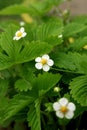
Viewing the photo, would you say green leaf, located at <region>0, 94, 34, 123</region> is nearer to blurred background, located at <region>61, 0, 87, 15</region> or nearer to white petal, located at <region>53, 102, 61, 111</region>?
white petal, located at <region>53, 102, 61, 111</region>

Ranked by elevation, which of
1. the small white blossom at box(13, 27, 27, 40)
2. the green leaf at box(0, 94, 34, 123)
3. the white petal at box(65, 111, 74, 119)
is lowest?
the white petal at box(65, 111, 74, 119)

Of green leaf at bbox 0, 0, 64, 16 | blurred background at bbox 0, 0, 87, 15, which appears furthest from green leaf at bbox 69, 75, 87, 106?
blurred background at bbox 0, 0, 87, 15

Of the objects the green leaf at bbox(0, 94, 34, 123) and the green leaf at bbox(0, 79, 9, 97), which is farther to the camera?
the green leaf at bbox(0, 79, 9, 97)

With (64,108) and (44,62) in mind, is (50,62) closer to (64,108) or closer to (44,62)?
(44,62)

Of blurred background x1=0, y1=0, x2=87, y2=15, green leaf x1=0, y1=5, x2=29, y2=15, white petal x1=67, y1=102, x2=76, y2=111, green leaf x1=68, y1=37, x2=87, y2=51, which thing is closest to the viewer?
white petal x1=67, y1=102, x2=76, y2=111

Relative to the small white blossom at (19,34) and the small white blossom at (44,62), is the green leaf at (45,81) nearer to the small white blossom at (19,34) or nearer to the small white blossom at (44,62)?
the small white blossom at (44,62)

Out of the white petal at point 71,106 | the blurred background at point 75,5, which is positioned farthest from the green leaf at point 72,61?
the blurred background at point 75,5

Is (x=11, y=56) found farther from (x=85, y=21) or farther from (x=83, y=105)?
(x=85, y=21)
